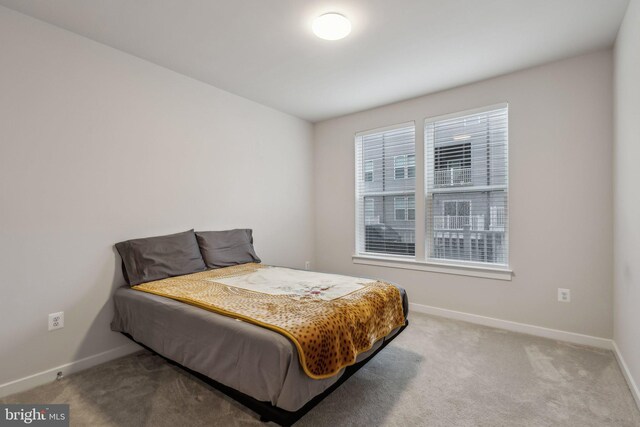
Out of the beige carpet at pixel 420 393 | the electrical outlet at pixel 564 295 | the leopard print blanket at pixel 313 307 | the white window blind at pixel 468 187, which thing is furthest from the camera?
the white window blind at pixel 468 187

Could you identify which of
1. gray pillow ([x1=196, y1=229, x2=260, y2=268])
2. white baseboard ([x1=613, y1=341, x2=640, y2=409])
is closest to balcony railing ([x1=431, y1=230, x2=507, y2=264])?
white baseboard ([x1=613, y1=341, x2=640, y2=409])

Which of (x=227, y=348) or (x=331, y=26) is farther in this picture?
(x=331, y=26)

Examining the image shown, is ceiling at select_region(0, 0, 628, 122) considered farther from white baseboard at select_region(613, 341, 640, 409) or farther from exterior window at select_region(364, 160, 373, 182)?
white baseboard at select_region(613, 341, 640, 409)

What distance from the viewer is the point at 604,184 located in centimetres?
260

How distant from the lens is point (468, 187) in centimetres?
329

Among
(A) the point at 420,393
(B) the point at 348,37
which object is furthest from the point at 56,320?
(B) the point at 348,37

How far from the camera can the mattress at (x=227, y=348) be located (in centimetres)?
138

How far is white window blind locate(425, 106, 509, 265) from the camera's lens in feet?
10.3

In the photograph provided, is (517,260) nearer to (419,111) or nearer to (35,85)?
(419,111)

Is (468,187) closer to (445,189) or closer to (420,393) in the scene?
(445,189)

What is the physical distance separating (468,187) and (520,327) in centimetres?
146

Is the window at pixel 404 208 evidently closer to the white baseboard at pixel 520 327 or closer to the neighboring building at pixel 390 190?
the neighboring building at pixel 390 190

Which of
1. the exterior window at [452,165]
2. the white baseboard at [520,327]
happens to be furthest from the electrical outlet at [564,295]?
the exterior window at [452,165]

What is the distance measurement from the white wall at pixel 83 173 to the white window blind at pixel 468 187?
7.73ft
